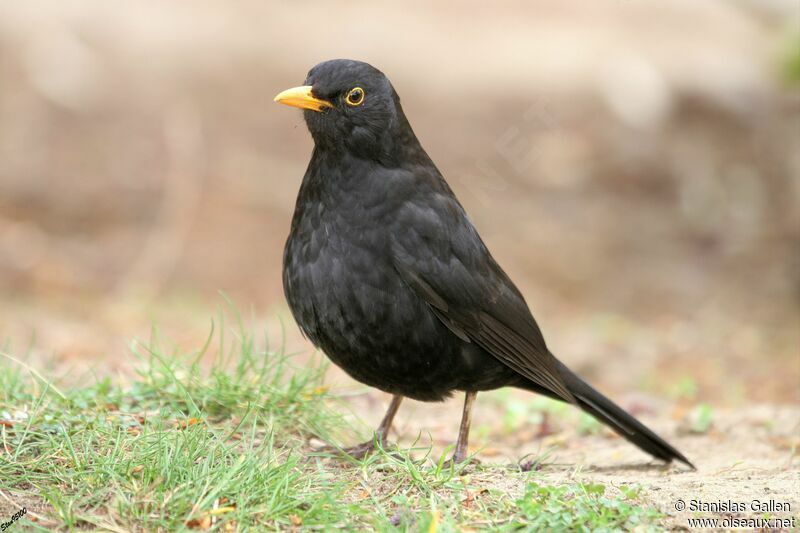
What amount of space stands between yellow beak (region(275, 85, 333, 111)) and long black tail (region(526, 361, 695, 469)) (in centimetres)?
168

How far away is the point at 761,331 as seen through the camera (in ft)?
29.0

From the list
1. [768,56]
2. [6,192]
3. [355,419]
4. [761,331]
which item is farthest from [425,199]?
[768,56]

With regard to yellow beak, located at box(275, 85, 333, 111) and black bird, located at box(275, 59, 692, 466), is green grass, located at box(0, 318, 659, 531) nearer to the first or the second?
black bird, located at box(275, 59, 692, 466)

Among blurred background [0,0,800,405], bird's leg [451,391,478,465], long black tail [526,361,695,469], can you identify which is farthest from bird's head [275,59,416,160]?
blurred background [0,0,800,405]

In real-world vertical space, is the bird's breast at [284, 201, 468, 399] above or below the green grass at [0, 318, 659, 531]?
above

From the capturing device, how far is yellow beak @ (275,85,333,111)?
398 cm

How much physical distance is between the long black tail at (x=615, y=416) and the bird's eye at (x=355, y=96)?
160 cm

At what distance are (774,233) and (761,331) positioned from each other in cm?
154

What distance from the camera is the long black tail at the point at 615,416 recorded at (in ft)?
14.9

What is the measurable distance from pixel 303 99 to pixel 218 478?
5.28 ft

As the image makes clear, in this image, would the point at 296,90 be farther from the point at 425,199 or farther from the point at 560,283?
Answer: the point at 560,283

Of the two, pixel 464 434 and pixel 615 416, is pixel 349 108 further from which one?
pixel 615 416

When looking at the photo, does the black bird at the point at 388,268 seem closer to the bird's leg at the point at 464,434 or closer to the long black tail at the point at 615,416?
the bird's leg at the point at 464,434

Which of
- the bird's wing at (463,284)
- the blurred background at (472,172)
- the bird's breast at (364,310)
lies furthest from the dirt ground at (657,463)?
→ the blurred background at (472,172)
